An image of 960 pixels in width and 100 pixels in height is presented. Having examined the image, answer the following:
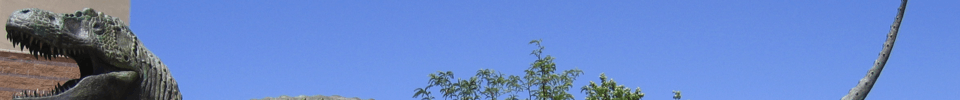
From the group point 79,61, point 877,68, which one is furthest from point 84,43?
point 877,68

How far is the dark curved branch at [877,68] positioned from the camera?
6.68 m

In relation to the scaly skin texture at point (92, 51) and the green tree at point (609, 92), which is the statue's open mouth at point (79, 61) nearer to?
the scaly skin texture at point (92, 51)

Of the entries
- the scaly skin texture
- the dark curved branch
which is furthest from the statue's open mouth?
the dark curved branch

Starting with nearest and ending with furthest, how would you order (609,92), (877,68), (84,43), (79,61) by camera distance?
(84,43) < (79,61) < (877,68) < (609,92)

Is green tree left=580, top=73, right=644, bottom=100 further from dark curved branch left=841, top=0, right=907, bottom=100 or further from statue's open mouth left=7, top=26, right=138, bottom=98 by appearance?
statue's open mouth left=7, top=26, right=138, bottom=98

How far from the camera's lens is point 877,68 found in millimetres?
6762

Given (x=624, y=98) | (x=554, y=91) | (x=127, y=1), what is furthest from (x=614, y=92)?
(x=127, y=1)

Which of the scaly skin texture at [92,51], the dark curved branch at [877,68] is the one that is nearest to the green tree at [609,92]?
the dark curved branch at [877,68]

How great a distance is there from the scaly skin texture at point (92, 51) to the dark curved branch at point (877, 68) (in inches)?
153

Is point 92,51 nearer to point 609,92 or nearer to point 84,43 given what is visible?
point 84,43

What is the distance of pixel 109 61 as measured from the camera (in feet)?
13.6

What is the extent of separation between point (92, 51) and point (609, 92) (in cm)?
625

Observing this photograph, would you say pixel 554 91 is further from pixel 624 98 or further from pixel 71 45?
pixel 71 45

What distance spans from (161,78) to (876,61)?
13.3 feet
